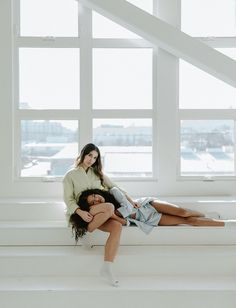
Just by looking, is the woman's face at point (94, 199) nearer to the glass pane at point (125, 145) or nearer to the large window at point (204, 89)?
the glass pane at point (125, 145)

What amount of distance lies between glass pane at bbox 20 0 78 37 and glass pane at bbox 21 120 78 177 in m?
1.02

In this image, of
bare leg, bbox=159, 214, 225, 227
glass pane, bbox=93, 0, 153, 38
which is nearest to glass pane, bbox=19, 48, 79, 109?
glass pane, bbox=93, 0, 153, 38

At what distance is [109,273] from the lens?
3688 millimetres

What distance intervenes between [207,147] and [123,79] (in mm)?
1257

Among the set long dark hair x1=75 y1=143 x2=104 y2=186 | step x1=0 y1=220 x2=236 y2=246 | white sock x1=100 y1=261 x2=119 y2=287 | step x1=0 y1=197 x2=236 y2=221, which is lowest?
white sock x1=100 y1=261 x2=119 y2=287

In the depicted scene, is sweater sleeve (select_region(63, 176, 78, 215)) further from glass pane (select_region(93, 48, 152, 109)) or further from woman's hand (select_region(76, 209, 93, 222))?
glass pane (select_region(93, 48, 152, 109))

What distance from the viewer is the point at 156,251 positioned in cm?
406

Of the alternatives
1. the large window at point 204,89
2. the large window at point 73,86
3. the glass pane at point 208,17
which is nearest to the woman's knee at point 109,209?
the large window at point 73,86

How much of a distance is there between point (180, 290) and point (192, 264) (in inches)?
17.2

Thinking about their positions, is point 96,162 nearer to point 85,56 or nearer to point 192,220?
point 192,220

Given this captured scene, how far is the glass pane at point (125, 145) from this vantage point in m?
5.23

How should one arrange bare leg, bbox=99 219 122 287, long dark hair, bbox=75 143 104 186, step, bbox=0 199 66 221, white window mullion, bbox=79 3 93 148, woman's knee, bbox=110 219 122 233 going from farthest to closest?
white window mullion, bbox=79 3 93 148 → step, bbox=0 199 66 221 → long dark hair, bbox=75 143 104 186 → woman's knee, bbox=110 219 122 233 → bare leg, bbox=99 219 122 287

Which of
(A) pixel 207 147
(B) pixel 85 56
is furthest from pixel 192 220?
(B) pixel 85 56

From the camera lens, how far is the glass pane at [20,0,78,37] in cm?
515
